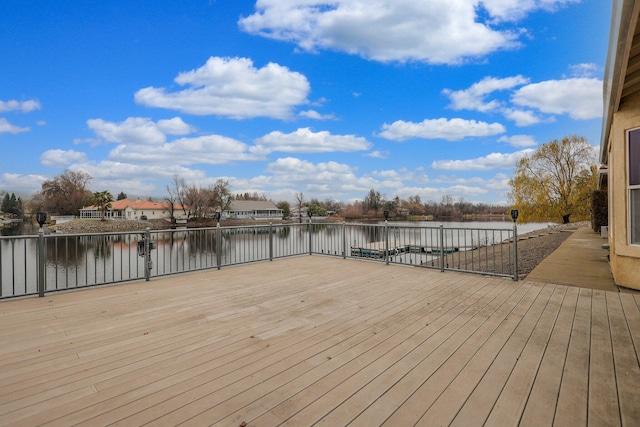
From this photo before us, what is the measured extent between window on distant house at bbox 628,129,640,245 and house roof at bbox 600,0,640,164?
1.71 feet

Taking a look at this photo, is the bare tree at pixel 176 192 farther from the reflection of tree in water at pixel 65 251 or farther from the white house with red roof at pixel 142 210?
the reflection of tree in water at pixel 65 251

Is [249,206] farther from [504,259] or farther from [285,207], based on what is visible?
[504,259]

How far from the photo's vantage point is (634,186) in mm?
4152

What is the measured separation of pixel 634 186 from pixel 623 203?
0.94ft

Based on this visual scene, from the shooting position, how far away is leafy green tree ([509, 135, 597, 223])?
1916 cm

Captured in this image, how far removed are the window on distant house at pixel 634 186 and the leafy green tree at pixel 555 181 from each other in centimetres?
1846

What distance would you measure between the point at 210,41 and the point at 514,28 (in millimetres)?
13159

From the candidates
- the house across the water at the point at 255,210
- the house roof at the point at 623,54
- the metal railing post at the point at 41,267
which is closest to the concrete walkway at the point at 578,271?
the house roof at the point at 623,54

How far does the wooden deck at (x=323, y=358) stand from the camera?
1616 millimetres

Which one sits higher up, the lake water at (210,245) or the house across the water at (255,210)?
the house across the water at (255,210)

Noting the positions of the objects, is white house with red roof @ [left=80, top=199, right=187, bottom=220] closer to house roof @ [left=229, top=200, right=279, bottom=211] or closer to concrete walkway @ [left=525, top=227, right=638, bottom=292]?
house roof @ [left=229, top=200, right=279, bottom=211]

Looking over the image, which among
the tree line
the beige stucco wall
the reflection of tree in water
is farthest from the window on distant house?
the reflection of tree in water

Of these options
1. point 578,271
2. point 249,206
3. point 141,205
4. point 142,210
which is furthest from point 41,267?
point 249,206

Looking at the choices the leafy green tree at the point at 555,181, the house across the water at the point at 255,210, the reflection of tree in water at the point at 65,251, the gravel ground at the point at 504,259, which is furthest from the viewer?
the house across the water at the point at 255,210
